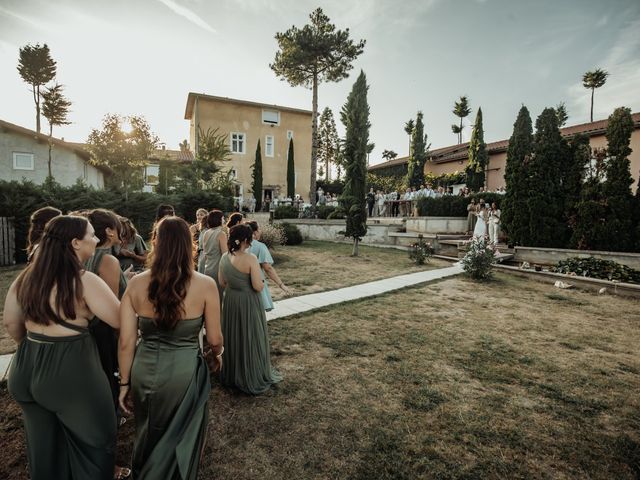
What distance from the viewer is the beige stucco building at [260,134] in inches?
1262

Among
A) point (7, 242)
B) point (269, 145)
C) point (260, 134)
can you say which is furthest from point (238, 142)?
point (7, 242)

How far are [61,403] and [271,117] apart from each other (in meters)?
35.6

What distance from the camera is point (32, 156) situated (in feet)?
A: 73.5

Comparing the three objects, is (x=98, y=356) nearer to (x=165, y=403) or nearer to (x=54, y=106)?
(x=165, y=403)

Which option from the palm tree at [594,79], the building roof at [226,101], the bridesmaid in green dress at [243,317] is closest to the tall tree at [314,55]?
the building roof at [226,101]

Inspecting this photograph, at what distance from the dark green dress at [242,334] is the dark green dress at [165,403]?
1.62m

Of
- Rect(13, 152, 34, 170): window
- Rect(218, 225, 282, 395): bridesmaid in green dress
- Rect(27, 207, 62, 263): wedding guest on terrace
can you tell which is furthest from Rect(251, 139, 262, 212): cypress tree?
Rect(27, 207, 62, 263): wedding guest on terrace

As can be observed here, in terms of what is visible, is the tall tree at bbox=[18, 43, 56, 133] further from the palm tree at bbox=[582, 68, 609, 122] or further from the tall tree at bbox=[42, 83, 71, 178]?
the palm tree at bbox=[582, 68, 609, 122]

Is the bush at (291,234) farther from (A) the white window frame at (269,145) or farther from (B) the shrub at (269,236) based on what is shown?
(A) the white window frame at (269,145)

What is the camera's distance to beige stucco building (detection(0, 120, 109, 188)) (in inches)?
844

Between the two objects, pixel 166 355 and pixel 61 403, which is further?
pixel 166 355

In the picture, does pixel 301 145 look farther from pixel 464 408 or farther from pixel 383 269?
pixel 464 408

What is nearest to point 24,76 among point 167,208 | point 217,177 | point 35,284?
point 217,177

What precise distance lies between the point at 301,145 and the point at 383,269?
27272mm
